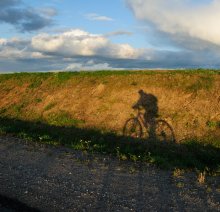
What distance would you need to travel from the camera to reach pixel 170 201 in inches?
382

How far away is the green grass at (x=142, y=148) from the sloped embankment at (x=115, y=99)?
2152mm

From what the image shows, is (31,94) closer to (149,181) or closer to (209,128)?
(209,128)

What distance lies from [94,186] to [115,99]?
17828 millimetres

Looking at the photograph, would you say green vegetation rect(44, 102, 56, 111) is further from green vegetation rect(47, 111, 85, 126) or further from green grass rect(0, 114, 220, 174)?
green grass rect(0, 114, 220, 174)

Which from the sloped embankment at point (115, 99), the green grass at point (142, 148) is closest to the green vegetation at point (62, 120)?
the sloped embankment at point (115, 99)

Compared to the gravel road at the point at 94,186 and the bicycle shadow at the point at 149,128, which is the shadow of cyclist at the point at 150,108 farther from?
the gravel road at the point at 94,186

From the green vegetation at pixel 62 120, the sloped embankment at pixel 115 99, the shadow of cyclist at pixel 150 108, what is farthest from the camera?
the green vegetation at pixel 62 120

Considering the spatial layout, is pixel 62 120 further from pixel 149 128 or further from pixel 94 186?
pixel 94 186

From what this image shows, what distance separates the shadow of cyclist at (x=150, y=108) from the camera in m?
22.8

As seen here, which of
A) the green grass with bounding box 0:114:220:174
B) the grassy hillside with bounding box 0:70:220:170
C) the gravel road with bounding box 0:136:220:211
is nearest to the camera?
the gravel road with bounding box 0:136:220:211

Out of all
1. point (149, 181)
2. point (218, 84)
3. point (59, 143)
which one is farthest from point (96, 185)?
point (218, 84)

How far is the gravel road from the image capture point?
9438 mm

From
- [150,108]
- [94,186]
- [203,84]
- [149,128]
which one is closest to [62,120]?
[150,108]

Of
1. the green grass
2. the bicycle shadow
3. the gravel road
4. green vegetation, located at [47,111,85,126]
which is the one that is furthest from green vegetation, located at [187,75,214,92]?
the gravel road
